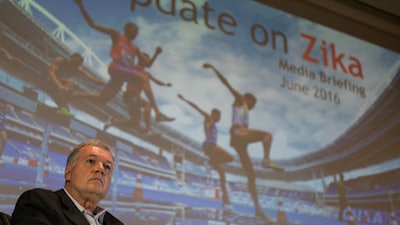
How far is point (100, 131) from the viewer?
2.34 m

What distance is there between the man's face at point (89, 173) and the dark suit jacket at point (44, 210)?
12 centimetres

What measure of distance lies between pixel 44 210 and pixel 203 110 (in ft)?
5.23

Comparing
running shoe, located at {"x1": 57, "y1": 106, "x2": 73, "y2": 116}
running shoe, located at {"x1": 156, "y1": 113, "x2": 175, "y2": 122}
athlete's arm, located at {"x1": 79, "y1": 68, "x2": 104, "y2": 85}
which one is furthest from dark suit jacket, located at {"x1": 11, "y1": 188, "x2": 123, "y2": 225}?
running shoe, located at {"x1": 156, "y1": 113, "x2": 175, "y2": 122}

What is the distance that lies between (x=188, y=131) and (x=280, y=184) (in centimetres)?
74

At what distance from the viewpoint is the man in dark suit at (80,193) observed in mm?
1206

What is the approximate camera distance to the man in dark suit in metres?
1.21

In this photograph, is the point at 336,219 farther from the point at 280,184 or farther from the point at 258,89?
the point at 258,89

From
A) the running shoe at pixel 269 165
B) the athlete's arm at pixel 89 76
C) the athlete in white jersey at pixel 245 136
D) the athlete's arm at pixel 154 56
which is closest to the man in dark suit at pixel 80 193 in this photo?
the athlete's arm at pixel 89 76

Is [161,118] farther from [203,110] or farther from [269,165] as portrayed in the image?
[269,165]

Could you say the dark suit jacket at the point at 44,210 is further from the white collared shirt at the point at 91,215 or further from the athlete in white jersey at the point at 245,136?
the athlete in white jersey at the point at 245,136

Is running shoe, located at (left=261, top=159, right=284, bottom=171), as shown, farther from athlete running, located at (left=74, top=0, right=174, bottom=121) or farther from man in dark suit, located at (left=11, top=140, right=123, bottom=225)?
man in dark suit, located at (left=11, top=140, right=123, bottom=225)

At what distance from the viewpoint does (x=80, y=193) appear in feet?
4.64

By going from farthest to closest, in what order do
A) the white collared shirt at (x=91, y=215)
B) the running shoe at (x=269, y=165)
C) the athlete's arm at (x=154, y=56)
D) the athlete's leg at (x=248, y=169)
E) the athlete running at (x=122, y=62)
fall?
the running shoe at (x=269, y=165), the athlete's leg at (x=248, y=169), the athlete's arm at (x=154, y=56), the athlete running at (x=122, y=62), the white collared shirt at (x=91, y=215)

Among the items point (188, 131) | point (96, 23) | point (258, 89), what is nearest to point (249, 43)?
point (258, 89)
